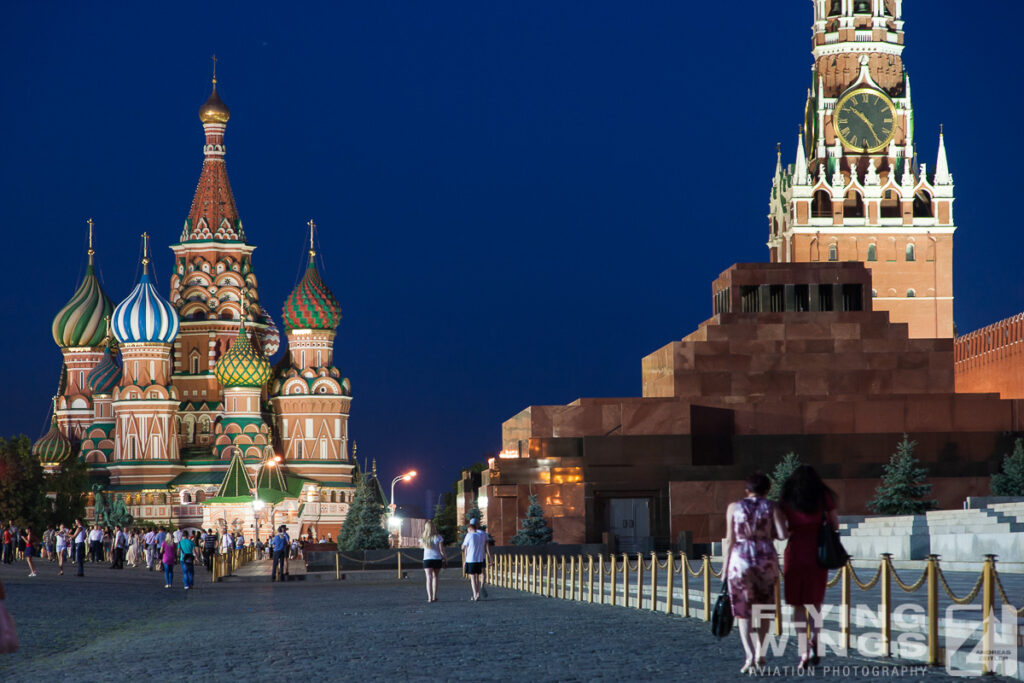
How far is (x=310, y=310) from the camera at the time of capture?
10662 centimetres

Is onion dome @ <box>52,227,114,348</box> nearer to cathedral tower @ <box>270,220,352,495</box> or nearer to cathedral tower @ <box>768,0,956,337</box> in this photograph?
cathedral tower @ <box>270,220,352,495</box>

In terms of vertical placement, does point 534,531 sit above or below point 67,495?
below

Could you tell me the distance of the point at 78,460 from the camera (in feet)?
332

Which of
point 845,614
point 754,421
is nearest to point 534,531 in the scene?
point 754,421

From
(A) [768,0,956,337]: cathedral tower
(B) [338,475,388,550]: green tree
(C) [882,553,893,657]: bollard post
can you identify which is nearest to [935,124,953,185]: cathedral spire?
(A) [768,0,956,337]: cathedral tower

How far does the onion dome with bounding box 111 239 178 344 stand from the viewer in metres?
101

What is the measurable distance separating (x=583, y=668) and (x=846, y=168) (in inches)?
3847

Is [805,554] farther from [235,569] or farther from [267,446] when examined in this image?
[267,446]

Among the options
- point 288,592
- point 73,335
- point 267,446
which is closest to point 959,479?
point 288,592

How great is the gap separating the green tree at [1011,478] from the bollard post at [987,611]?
30.5 meters

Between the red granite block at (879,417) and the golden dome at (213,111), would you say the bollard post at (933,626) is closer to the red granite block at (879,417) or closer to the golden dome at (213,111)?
the red granite block at (879,417)

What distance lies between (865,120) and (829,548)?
100 metres

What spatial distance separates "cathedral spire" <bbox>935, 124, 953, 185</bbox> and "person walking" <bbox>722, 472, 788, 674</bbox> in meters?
98.1

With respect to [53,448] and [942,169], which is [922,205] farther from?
[53,448]
